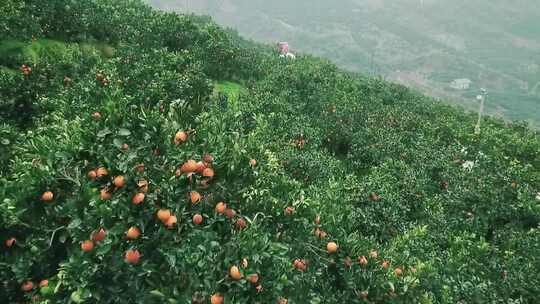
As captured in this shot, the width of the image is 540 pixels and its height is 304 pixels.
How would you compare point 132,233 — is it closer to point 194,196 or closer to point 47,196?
point 194,196

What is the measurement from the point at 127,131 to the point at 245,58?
Answer: 108 ft

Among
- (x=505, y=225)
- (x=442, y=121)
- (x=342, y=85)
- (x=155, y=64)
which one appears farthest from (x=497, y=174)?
(x=342, y=85)

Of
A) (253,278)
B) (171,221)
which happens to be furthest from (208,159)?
(253,278)

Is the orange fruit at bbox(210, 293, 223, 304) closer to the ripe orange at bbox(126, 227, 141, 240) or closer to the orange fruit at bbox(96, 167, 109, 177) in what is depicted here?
the ripe orange at bbox(126, 227, 141, 240)

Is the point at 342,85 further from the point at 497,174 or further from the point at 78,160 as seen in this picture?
the point at 78,160

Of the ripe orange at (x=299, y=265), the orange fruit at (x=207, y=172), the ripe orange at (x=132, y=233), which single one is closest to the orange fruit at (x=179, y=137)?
the orange fruit at (x=207, y=172)

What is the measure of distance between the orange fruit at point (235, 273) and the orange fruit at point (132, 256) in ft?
4.20

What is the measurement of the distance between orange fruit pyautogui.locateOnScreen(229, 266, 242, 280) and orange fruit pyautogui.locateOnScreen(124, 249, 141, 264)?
1.28 meters

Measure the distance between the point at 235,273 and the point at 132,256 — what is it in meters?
1.40

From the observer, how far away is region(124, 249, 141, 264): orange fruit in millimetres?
5785

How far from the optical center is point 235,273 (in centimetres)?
600

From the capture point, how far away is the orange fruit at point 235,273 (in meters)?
6.00

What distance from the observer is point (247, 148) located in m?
7.27

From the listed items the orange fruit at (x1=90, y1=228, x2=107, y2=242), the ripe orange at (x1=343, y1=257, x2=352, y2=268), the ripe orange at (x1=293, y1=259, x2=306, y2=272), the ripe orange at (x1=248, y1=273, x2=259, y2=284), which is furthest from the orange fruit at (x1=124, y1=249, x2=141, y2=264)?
the ripe orange at (x1=343, y1=257, x2=352, y2=268)
